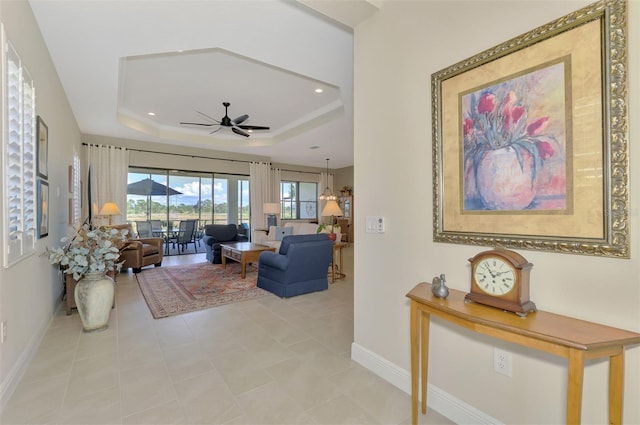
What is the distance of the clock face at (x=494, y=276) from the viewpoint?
1311mm

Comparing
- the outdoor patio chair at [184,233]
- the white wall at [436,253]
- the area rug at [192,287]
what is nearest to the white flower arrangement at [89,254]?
the area rug at [192,287]

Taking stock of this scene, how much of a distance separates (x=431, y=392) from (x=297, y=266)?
8.21 ft

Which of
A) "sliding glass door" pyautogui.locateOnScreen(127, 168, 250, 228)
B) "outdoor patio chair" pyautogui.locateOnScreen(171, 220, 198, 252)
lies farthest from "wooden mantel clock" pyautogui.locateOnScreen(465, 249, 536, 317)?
"sliding glass door" pyautogui.locateOnScreen(127, 168, 250, 228)

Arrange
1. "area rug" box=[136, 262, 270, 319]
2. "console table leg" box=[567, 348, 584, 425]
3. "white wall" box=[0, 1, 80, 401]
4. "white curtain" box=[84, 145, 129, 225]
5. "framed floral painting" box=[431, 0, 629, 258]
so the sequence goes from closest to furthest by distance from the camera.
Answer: "console table leg" box=[567, 348, 584, 425] < "framed floral painting" box=[431, 0, 629, 258] < "white wall" box=[0, 1, 80, 401] < "area rug" box=[136, 262, 270, 319] < "white curtain" box=[84, 145, 129, 225]

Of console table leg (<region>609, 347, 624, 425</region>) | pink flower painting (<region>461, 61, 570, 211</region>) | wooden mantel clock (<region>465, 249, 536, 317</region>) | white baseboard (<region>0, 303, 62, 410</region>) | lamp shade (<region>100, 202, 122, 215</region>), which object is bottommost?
white baseboard (<region>0, 303, 62, 410</region>)

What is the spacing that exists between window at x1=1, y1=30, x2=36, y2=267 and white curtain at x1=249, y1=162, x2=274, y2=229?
6271 millimetres

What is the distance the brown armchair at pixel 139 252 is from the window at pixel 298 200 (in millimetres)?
4864

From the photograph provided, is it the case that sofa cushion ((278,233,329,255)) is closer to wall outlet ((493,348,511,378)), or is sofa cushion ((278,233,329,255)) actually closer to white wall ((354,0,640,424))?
white wall ((354,0,640,424))

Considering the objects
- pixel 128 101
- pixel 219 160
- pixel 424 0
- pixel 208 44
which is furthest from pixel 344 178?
pixel 424 0

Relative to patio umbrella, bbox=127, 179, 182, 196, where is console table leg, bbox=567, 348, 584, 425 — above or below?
below

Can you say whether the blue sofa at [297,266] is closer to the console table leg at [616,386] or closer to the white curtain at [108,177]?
the console table leg at [616,386]

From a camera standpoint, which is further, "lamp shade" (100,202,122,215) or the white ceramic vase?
"lamp shade" (100,202,122,215)

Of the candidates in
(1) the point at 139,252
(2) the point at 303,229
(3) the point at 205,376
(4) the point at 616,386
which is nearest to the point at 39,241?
(3) the point at 205,376

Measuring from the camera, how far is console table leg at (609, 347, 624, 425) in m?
1.10
